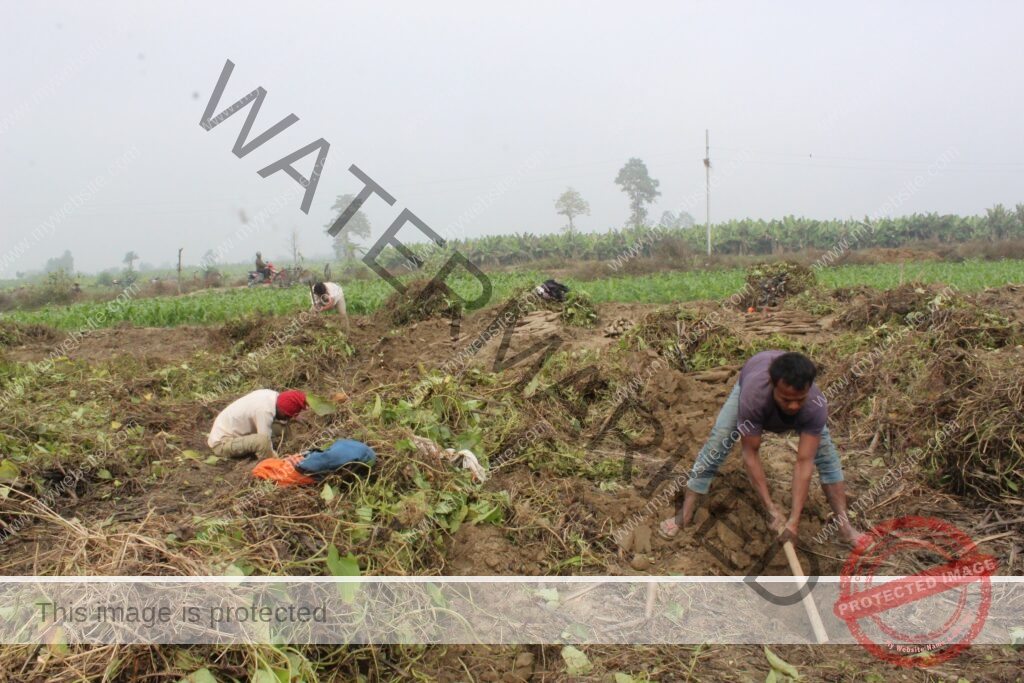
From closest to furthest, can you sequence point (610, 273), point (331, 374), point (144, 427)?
1. point (144, 427)
2. point (331, 374)
3. point (610, 273)

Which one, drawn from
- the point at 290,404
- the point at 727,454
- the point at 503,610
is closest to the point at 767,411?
the point at 727,454

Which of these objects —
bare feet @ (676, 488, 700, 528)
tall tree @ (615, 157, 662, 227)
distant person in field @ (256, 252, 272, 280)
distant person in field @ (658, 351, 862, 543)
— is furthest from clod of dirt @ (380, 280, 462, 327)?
tall tree @ (615, 157, 662, 227)

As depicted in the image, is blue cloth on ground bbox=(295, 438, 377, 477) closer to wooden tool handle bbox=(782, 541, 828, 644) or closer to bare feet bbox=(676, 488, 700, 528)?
bare feet bbox=(676, 488, 700, 528)

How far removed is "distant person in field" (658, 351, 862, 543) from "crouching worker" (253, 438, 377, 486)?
1.92 m

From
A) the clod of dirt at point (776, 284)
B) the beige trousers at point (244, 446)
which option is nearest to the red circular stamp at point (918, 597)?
the beige trousers at point (244, 446)

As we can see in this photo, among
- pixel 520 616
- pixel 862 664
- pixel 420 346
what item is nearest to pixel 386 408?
pixel 520 616

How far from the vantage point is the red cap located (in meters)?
5.08

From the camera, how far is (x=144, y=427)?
5996 mm

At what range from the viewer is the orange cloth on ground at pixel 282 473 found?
12.5 feet

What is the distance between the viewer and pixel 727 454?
13.0ft

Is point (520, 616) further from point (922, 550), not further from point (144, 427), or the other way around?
point (144, 427)

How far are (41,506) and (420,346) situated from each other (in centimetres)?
679

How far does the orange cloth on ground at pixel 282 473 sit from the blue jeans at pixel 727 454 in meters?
2.33

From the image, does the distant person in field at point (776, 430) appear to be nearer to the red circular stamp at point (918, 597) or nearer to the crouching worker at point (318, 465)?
the red circular stamp at point (918, 597)
